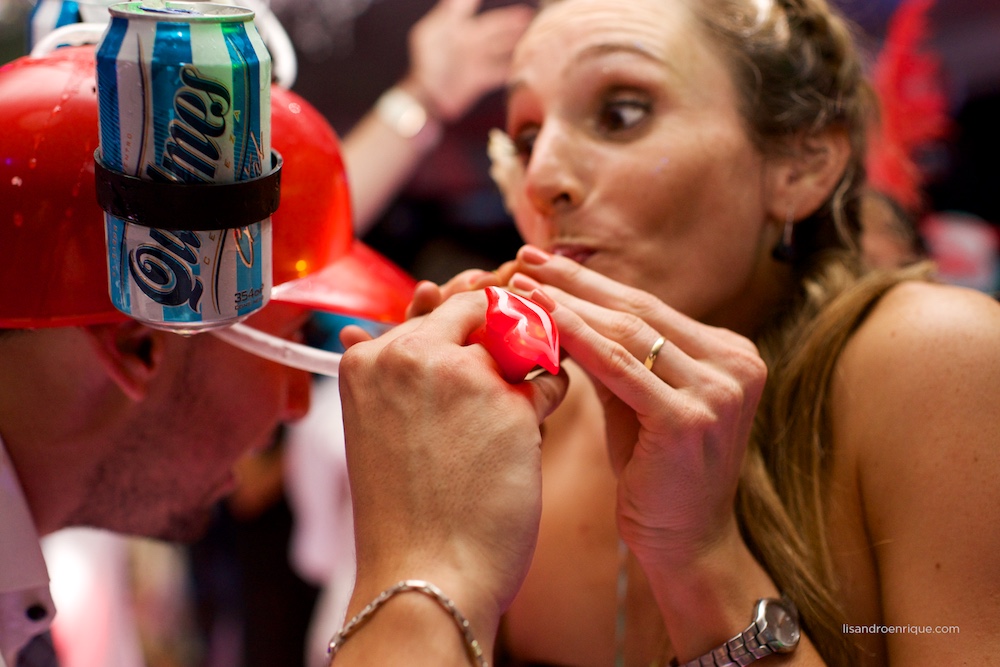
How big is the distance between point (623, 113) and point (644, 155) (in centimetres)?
9

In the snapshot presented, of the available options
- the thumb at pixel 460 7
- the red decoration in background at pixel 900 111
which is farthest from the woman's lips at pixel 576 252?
the thumb at pixel 460 7

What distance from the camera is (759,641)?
50.2 inches

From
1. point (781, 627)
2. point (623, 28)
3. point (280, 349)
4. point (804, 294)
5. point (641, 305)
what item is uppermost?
point (623, 28)

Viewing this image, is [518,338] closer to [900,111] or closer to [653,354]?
[653,354]

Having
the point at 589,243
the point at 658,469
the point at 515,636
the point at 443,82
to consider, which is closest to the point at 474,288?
the point at 589,243

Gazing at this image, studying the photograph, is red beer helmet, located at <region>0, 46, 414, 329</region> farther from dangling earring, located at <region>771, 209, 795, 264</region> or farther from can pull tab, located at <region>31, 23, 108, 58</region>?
dangling earring, located at <region>771, 209, 795, 264</region>

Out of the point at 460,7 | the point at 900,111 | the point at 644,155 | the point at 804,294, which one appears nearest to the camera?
the point at 644,155

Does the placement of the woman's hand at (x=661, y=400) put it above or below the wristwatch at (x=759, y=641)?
above

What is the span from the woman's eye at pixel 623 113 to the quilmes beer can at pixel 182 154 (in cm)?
68

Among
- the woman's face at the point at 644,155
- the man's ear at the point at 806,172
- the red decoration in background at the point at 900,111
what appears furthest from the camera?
the red decoration in background at the point at 900,111

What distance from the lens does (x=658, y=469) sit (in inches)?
48.9

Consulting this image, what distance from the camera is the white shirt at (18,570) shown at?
135 cm

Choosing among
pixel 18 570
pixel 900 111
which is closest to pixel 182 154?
pixel 18 570

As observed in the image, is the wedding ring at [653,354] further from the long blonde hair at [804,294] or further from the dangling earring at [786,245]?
the dangling earring at [786,245]
